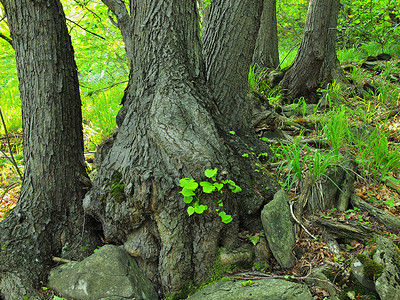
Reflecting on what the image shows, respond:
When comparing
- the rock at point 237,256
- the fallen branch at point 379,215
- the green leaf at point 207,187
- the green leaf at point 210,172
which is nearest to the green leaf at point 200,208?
the green leaf at point 207,187

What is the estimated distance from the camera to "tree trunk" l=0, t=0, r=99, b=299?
245cm

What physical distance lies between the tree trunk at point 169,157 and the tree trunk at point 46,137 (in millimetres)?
329

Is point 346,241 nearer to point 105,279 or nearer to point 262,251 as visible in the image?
point 262,251

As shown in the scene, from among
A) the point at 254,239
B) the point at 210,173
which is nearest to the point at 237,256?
the point at 254,239

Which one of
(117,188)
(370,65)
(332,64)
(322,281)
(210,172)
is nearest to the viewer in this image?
(322,281)

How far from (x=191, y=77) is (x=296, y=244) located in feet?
5.78

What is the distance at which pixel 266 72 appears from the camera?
609 cm

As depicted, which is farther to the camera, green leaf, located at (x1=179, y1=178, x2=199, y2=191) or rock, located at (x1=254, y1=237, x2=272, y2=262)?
rock, located at (x1=254, y1=237, x2=272, y2=262)

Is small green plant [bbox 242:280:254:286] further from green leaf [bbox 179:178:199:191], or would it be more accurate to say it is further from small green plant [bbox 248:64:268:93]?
small green plant [bbox 248:64:268:93]

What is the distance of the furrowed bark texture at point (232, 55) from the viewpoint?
2.96 meters

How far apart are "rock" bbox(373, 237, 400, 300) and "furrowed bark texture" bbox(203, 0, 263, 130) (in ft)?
5.50

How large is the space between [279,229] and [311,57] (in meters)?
4.13

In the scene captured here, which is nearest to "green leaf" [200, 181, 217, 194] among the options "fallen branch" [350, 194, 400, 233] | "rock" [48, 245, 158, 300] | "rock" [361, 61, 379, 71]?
"rock" [48, 245, 158, 300]

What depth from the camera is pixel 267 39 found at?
20.4 ft
